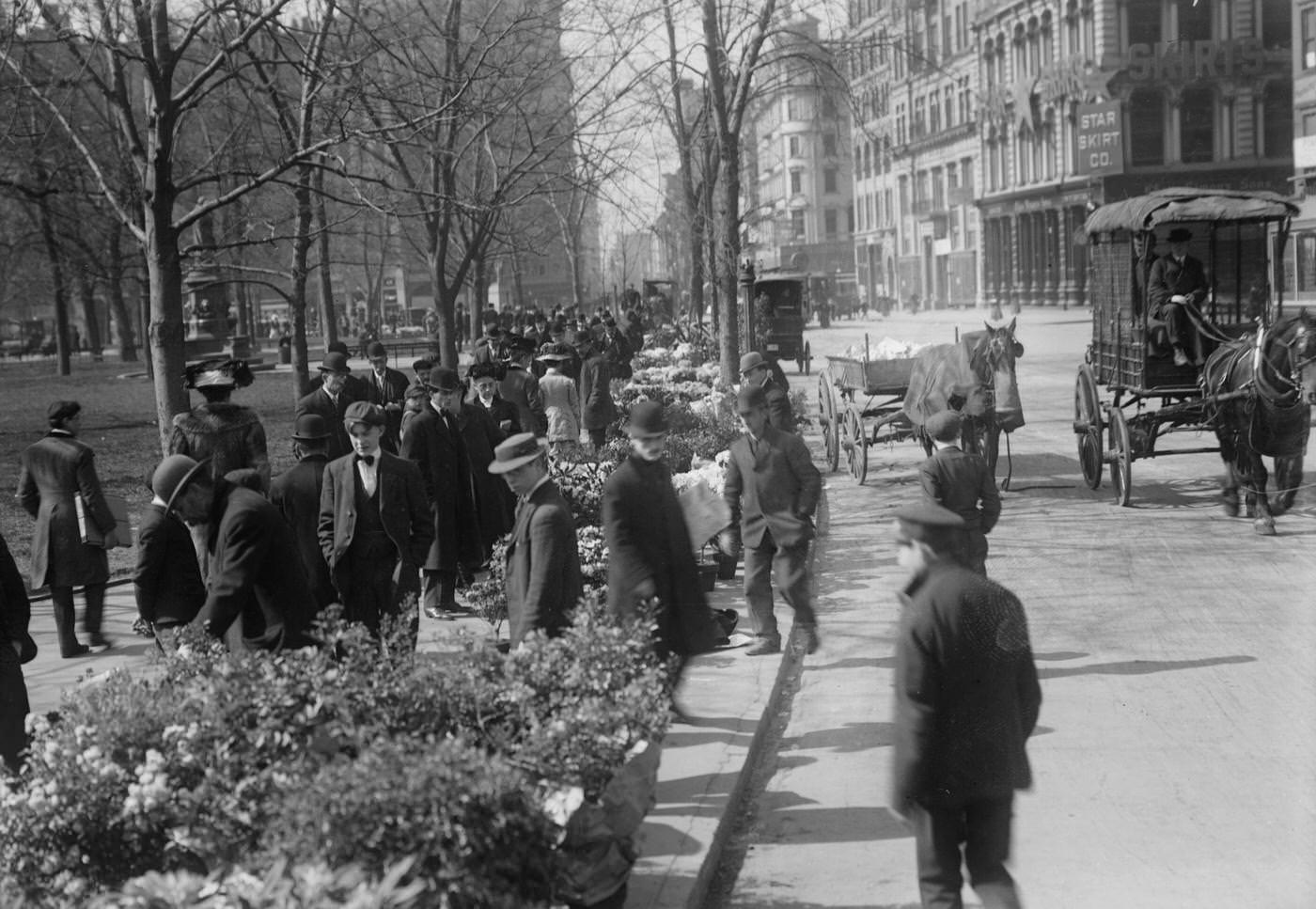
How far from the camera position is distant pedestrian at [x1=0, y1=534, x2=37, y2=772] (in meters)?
6.35

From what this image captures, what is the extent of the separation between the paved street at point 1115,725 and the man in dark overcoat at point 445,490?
265 cm

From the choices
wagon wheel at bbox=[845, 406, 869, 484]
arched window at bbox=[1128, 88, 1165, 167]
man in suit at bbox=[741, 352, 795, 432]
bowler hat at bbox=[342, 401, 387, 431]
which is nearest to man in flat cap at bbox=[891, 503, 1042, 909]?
bowler hat at bbox=[342, 401, 387, 431]

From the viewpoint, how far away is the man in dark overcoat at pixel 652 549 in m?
7.07

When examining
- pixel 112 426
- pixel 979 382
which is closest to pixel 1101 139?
pixel 112 426

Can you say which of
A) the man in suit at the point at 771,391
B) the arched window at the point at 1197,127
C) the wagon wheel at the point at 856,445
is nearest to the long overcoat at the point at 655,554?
the man in suit at the point at 771,391

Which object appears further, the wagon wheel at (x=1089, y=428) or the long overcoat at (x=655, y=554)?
the wagon wheel at (x=1089, y=428)

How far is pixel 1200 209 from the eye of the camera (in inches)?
587

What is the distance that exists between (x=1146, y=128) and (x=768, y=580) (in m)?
55.8

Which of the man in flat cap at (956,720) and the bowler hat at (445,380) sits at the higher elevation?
the bowler hat at (445,380)

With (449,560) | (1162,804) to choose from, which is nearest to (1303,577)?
(1162,804)

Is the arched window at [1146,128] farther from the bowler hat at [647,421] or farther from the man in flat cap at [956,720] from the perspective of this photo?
the man in flat cap at [956,720]

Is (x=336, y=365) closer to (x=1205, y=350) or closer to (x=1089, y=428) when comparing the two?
(x=1089, y=428)

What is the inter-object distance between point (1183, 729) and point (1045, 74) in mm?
60611

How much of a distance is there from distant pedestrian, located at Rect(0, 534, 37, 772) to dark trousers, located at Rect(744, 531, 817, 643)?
4236 millimetres
